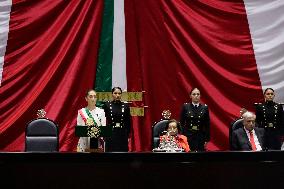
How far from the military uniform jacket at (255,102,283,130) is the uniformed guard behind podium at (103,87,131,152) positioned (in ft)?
5.64

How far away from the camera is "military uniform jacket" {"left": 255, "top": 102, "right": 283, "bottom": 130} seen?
6203mm

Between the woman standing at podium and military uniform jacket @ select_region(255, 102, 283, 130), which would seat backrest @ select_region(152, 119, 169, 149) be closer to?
the woman standing at podium

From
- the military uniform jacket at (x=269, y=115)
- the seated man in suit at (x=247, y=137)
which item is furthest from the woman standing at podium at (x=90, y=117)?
the military uniform jacket at (x=269, y=115)

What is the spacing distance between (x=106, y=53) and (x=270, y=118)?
2487mm

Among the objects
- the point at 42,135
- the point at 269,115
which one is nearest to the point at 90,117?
the point at 42,135

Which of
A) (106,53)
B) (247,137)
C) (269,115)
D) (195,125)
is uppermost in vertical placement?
(106,53)
